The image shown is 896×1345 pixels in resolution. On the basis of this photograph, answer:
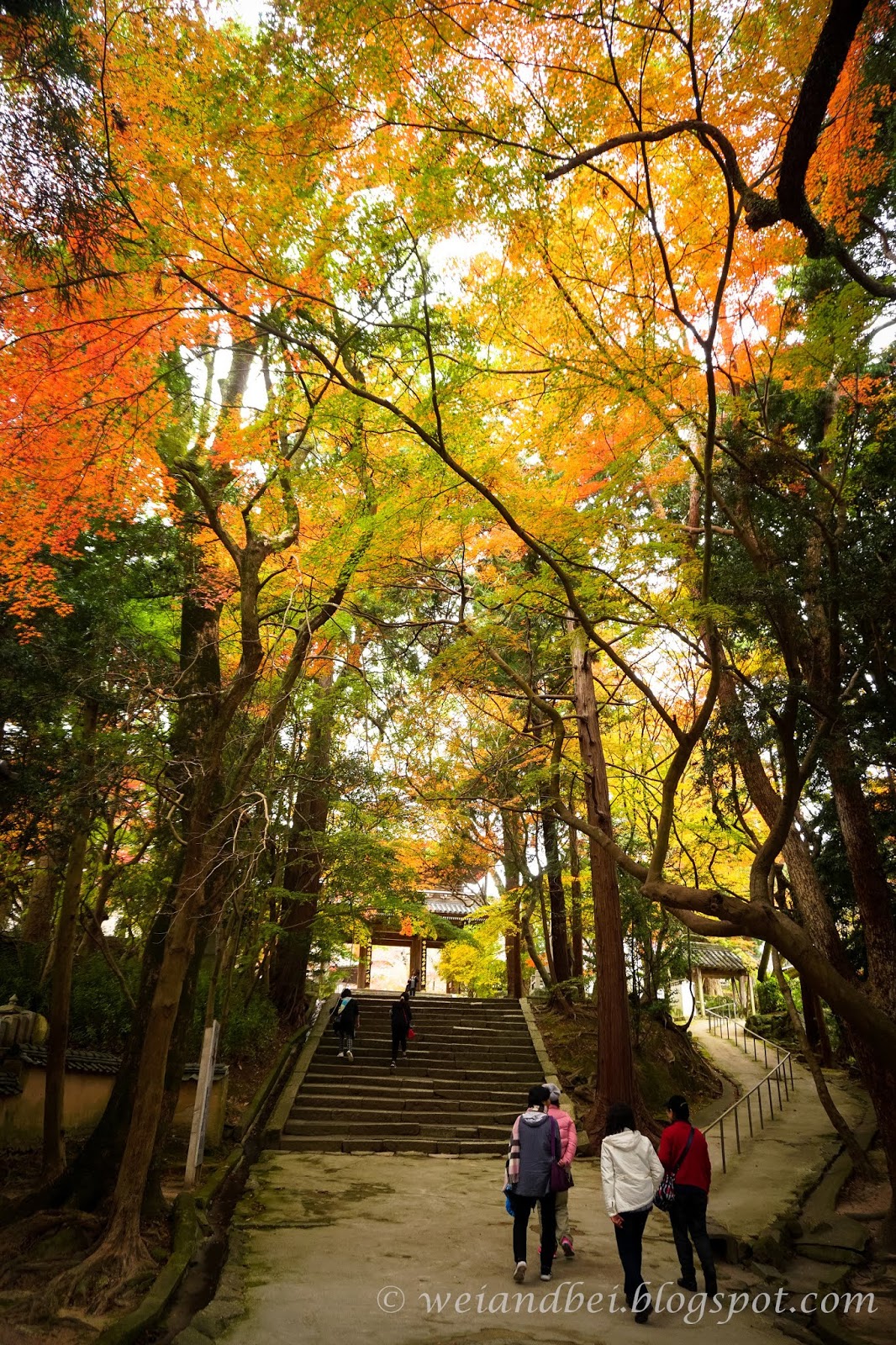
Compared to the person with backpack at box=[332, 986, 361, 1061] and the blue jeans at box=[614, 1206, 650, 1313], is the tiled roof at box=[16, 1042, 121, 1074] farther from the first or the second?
the blue jeans at box=[614, 1206, 650, 1313]

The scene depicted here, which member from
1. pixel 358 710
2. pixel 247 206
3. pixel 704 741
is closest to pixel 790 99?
pixel 247 206

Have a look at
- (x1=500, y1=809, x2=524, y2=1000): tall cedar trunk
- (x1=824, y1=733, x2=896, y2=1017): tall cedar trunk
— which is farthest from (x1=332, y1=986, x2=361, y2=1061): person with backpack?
(x1=824, y1=733, x2=896, y2=1017): tall cedar trunk

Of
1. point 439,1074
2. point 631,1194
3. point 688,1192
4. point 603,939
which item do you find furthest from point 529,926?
point 631,1194

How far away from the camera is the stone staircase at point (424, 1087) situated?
34.0 feet

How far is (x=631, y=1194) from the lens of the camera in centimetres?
452

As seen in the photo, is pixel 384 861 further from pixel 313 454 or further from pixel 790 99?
pixel 790 99

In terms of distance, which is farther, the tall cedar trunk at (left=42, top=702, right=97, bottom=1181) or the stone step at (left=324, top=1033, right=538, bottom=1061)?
the stone step at (left=324, top=1033, right=538, bottom=1061)

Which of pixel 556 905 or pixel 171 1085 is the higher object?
pixel 556 905

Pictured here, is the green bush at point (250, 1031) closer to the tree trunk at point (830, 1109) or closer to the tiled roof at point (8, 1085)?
the tiled roof at point (8, 1085)

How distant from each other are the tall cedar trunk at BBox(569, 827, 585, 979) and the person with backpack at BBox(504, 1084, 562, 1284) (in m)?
9.25

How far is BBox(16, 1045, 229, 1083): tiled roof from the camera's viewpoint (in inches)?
313

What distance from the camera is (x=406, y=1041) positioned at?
14492mm

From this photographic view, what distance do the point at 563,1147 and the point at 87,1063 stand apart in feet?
21.2

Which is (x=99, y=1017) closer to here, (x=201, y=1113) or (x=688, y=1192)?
(x=201, y=1113)
